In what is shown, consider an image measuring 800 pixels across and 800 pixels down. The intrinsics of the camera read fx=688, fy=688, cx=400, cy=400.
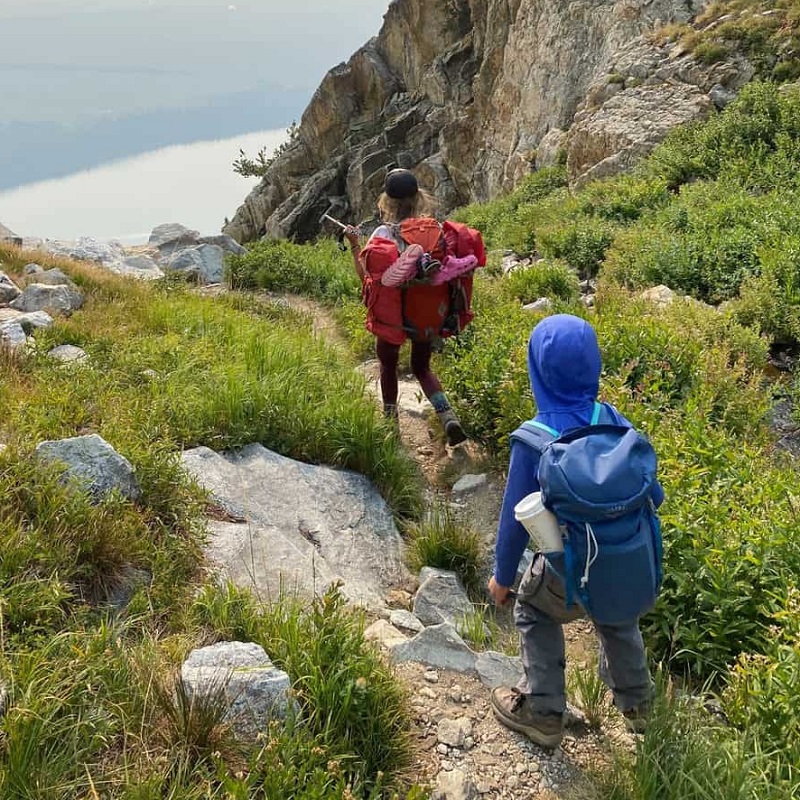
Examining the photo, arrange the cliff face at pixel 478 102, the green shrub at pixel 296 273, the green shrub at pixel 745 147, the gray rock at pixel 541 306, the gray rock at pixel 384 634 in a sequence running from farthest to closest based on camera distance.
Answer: the cliff face at pixel 478 102
the green shrub at pixel 296 273
the green shrub at pixel 745 147
the gray rock at pixel 541 306
the gray rock at pixel 384 634

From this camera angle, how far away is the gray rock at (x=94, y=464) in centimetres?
372

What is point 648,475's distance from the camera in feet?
7.93

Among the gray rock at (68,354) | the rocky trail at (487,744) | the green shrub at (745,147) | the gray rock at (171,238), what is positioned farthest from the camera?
the gray rock at (171,238)

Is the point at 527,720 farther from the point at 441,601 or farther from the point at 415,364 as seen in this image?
the point at 415,364

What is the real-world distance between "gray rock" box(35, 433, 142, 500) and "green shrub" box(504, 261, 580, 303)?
18.5ft

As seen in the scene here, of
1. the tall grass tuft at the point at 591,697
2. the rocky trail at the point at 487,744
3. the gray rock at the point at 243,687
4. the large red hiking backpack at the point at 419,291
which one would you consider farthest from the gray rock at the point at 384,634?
the large red hiking backpack at the point at 419,291

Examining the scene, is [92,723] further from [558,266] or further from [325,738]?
[558,266]

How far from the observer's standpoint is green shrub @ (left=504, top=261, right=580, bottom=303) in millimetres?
8422

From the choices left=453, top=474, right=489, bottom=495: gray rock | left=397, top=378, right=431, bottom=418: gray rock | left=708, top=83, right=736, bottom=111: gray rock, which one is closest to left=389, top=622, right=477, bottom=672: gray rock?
left=453, top=474, right=489, bottom=495: gray rock

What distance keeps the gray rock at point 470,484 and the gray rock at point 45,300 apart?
5444 millimetres

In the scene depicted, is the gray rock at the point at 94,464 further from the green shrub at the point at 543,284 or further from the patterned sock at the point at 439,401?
the green shrub at the point at 543,284

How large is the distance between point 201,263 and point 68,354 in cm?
856

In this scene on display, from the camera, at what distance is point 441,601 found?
3.93m

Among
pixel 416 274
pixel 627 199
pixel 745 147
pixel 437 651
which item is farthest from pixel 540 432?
pixel 745 147
